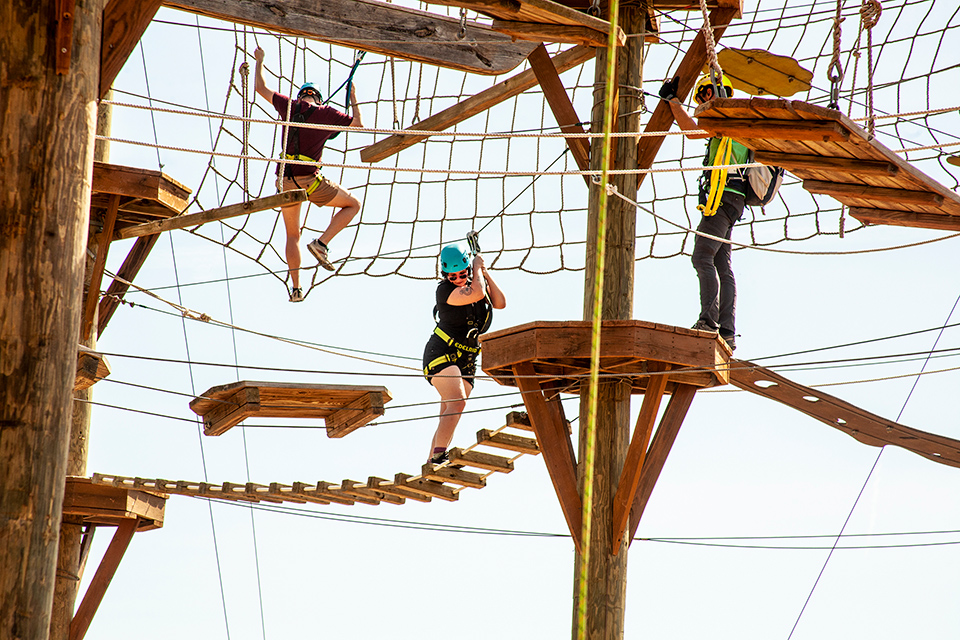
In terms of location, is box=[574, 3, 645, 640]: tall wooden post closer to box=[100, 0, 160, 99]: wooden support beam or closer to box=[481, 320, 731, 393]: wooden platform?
box=[481, 320, 731, 393]: wooden platform

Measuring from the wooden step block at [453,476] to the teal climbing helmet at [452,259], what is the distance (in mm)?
1141

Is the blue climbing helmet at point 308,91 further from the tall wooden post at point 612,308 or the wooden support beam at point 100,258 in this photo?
the tall wooden post at point 612,308

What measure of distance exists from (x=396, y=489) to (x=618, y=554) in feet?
6.66

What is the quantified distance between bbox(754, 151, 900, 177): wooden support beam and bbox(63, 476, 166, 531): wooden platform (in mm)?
5229

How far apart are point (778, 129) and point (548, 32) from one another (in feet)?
4.06

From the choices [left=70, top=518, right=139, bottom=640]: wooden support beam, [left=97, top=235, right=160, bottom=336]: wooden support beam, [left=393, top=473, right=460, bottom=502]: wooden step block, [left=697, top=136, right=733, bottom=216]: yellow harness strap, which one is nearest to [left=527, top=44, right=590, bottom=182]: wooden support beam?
[left=697, top=136, right=733, bottom=216]: yellow harness strap

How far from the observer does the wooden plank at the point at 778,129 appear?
14.9ft

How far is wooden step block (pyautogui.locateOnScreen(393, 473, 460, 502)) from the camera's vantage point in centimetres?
750

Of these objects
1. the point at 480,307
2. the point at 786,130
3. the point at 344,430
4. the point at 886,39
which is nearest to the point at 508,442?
the point at 480,307

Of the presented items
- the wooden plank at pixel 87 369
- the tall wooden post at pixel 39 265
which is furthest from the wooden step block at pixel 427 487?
the tall wooden post at pixel 39 265

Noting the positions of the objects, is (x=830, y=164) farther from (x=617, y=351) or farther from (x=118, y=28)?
(x=118, y=28)

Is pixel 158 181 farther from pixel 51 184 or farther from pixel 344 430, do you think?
pixel 51 184

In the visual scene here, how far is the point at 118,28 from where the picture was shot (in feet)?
12.3

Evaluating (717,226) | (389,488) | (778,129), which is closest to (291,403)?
(389,488)
